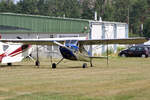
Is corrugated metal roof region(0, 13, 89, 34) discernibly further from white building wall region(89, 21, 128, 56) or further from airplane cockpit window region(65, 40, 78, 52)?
airplane cockpit window region(65, 40, 78, 52)

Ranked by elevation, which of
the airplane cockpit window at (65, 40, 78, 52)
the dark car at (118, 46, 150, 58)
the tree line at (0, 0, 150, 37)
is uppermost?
the tree line at (0, 0, 150, 37)

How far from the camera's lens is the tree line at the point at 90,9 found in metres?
96.9

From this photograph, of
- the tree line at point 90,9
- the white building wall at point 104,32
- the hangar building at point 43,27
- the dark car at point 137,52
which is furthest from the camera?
the tree line at point 90,9

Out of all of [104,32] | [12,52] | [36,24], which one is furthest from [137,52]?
[12,52]

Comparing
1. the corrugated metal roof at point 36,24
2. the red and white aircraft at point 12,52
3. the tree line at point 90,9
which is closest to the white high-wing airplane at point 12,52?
the red and white aircraft at point 12,52

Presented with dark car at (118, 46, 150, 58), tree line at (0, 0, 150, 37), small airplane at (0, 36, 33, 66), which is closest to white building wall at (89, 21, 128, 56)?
dark car at (118, 46, 150, 58)

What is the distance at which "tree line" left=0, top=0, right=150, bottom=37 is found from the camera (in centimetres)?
9688

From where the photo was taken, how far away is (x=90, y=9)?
330 ft

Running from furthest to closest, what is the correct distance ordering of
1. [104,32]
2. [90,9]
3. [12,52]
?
[90,9], [104,32], [12,52]

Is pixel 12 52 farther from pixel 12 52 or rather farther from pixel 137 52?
pixel 137 52

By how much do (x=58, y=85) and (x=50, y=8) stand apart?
101620 millimetres

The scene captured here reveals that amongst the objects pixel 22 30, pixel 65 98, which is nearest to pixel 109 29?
pixel 22 30

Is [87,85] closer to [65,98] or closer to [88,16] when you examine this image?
[65,98]

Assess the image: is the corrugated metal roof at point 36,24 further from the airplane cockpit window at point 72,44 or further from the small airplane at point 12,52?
the airplane cockpit window at point 72,44
